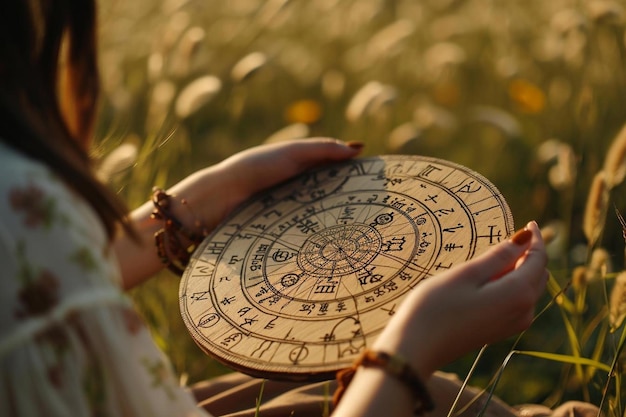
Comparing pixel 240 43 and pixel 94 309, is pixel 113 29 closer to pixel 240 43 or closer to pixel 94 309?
pixel 240 43

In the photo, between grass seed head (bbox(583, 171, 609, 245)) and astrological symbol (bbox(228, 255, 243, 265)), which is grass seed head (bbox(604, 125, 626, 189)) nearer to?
grass seed head (bbox(583, 171, 609, 245))

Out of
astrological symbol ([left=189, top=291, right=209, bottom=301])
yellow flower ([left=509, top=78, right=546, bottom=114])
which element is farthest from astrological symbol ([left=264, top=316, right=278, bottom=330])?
yellow flower ([left=509, top=78, right=546, bottom=114])

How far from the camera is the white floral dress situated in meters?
1.07

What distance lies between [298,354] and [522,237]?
1.57 ft

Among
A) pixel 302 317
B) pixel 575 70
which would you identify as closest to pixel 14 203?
pixel 302 317

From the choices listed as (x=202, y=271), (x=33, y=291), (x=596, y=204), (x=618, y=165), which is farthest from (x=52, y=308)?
(x=618, y=165)

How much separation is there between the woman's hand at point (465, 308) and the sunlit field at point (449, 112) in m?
0.32

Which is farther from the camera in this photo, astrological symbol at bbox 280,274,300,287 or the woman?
astrological symbol at bbox 280,274,300,287

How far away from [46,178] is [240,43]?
503 cm

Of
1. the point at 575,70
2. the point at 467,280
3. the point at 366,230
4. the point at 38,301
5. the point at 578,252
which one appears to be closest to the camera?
the point at 38,301

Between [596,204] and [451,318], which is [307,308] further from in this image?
[596,204]

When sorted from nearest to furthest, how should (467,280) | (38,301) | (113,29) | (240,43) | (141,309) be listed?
1. (38,301)
2. (467,280)
3. (141,309)
4. (113,29)
5. (240,43)

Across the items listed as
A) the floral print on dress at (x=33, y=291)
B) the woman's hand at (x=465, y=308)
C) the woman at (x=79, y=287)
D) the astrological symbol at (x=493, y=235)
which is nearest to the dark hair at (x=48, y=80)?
the woman at (x=79, y=287)

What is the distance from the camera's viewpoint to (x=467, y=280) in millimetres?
1357
